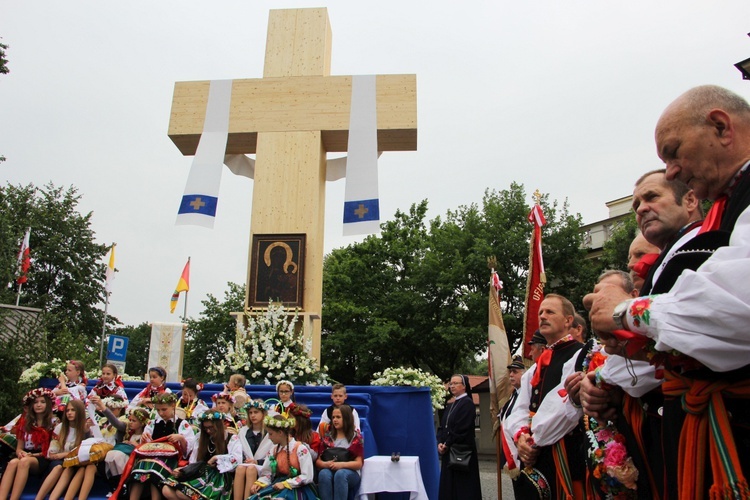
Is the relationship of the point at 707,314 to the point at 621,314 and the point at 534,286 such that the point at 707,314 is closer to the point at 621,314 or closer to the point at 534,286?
the point at 621,314

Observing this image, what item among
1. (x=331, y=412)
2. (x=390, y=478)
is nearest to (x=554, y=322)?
(x=390, y=478)

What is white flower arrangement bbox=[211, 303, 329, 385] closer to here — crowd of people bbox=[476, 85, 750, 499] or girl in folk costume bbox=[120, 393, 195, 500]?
girl in folk costume bbox=[120, 393, 195, 500]

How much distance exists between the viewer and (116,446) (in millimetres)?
6066

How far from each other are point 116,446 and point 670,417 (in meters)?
6.01

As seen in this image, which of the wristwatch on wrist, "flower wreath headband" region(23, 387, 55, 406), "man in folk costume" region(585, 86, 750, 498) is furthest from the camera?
"flower wreath headband" region(23, 387, 55, 406)

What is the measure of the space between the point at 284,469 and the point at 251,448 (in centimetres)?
73

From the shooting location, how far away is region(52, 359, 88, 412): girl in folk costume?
6.64 m

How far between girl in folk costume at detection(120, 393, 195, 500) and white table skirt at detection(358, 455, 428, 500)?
1.98 m

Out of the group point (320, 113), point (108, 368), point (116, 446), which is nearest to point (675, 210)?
point (116, 446)

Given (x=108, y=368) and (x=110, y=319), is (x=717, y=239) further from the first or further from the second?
(x=110, y=319)

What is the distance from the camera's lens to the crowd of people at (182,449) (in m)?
5.44

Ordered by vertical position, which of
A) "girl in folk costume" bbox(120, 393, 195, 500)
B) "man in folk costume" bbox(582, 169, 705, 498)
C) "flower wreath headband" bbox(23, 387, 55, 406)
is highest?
"man in folk costume" bbox(582, 169, 705, 498)

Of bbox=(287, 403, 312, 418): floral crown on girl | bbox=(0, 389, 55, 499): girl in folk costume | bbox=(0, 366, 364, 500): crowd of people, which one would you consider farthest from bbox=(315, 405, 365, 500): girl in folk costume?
bbox=(0, 389, 55, 499): girl in folk costume

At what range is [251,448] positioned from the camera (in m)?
5.90
